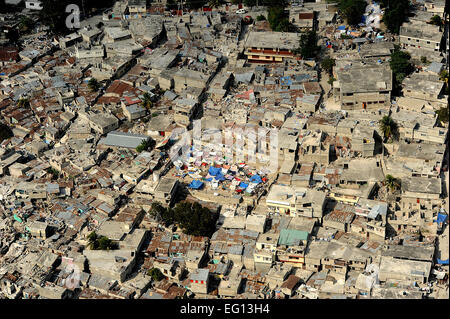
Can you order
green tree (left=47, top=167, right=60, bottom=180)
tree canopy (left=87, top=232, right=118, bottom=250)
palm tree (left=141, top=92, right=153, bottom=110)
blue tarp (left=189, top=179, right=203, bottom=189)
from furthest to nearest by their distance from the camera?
palm tree (left=141, top=92, right=153, bottom=110)
green tree (left=47, top=167, right=60, bottom=180)
blue tarp (left=189, top=179, right=203, bottom=189)
tree canopy (left=87, top=232, right=118, bottom=250)

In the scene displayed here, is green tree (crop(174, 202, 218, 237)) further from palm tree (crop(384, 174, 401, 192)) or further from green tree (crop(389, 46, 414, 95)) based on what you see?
green tree (crop(389, 46, 414, 95))

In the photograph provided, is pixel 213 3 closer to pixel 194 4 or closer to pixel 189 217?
pixel 194 4

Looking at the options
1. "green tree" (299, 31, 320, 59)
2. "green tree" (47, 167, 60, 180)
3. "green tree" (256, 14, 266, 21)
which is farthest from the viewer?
"green tree" (256, 14, 266, 21)

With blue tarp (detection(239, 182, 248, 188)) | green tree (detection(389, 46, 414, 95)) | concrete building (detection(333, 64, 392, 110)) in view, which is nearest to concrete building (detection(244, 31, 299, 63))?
concrete building (detection(333, 64, 392, 110))

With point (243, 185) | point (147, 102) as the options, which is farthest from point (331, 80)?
point (147, 102)

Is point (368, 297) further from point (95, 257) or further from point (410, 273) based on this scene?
point (95, 257)
